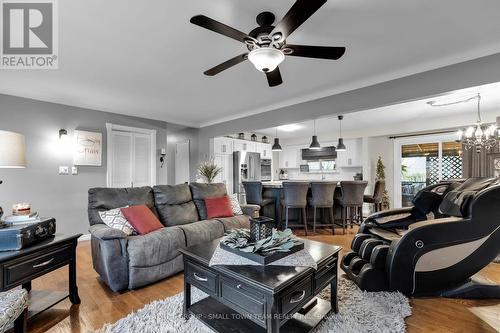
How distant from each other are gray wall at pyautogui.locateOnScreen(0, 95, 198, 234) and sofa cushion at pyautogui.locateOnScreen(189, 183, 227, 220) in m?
2.03

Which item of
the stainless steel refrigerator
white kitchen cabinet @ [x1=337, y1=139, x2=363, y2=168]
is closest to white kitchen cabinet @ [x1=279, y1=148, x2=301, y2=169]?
white kitchen cabinet @ [x1=337, y1=139, x2=363, y2=168]

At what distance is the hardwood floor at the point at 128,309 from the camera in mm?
1832

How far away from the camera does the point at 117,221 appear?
2629 mm

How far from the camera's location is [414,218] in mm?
2973

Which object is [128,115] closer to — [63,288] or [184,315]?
[63,288]

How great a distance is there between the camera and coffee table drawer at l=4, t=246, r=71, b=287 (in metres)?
1.60

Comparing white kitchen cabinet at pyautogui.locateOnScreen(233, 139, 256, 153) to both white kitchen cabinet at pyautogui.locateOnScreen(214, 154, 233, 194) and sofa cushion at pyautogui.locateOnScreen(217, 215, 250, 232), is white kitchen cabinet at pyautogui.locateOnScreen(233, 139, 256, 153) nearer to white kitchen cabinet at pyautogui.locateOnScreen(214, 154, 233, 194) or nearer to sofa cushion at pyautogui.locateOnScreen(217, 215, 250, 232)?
white kitchen cabinet at pyautogui.locateOnScreen(214, 154, 233, 194)

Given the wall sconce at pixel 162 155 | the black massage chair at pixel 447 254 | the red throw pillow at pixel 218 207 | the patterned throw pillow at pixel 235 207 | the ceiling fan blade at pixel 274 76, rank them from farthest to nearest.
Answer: the wall sconce at pixel 162 155
the patterned throw pillow at pixel 235 207
the red throw pillow at pixel 218 207
the ceiling fan blade at pixel 274 76
the black massage chair at pixel 447 254

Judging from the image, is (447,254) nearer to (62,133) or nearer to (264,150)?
(62,133)

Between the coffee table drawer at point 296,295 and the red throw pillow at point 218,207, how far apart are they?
216 cm

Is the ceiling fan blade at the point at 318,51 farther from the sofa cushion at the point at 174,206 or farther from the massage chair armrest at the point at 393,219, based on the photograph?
the sofa cushion at the point at 174,206

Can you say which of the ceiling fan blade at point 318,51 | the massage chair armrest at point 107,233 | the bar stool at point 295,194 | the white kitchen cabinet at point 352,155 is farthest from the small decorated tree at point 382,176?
the massage chair armrest at point 107,233

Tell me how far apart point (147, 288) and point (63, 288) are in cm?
83

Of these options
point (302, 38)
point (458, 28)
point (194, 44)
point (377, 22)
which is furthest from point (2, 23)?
point (458, 28)
